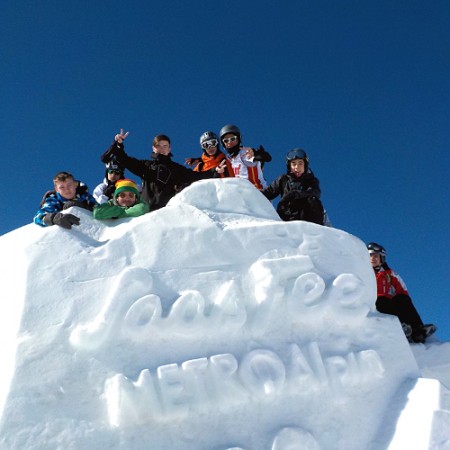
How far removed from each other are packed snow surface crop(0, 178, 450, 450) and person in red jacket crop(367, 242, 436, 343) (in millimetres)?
2269

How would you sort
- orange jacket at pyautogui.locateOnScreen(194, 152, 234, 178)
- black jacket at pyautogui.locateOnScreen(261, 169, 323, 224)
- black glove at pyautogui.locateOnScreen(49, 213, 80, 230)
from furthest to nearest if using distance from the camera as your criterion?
1. orange jacket at pyautogui.locateOnScreen(194, 152, 234, 178)
2. black jacket at pyautogui.locateOnScreen(261, 169, 323, 224)
3. black glove at pyautogui.locateOnScreen(49, 213, 80, 230)

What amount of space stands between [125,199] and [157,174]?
1368 mm

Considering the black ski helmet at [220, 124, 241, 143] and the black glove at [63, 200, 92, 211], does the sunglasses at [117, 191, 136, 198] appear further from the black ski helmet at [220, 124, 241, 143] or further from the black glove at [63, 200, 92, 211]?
the black ski helmet at [220, 124, 241, 143]

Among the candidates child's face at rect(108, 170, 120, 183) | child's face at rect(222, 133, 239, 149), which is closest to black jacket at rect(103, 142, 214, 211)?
child's face at rect(108, 170, 120, 183)

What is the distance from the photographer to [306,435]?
364 cm

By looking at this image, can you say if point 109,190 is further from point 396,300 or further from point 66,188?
point 396,300

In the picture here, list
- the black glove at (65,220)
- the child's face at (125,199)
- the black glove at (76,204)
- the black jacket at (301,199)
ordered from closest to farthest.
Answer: the black glove at (65,220) → the black glove at (76,204) → the child's face at (125,199) → the black jacket at (301,199)

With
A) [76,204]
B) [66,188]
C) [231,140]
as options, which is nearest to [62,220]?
[76,204]

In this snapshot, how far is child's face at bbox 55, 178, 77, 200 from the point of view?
16.6ft

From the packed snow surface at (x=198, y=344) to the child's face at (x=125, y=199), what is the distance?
34 cm

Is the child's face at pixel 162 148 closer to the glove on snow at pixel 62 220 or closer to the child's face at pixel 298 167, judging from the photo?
the child's face at pixel 298 167

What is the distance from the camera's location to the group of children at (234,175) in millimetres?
6102

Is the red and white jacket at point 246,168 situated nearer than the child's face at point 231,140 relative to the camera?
Yes

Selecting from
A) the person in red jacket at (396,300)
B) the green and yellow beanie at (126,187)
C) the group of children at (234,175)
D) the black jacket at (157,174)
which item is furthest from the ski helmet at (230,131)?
the person in red jacket at (396,300)
